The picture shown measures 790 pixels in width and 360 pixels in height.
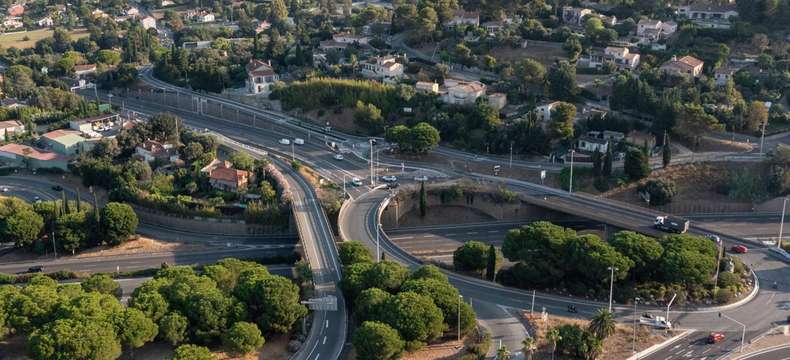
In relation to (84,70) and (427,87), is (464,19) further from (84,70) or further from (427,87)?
(84,70)

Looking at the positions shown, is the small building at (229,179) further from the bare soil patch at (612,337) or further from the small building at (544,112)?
the bare soil patch at (612,337)

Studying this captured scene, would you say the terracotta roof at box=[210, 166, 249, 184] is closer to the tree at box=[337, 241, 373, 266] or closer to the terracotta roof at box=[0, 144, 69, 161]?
the tree at box=[337, 241, 373, 266]

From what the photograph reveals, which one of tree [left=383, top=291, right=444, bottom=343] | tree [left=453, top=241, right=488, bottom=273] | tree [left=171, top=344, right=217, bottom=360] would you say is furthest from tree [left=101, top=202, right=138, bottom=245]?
tree [left=383, top=291, right=444, bottom=343]

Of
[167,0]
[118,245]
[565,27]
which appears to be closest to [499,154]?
[565,27]

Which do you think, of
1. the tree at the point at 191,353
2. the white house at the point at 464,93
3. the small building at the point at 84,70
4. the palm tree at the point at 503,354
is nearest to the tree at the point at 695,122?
the white house at the point at 464,93

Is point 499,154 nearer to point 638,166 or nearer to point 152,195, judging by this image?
point 638,166

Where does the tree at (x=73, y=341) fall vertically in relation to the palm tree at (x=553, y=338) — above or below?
above

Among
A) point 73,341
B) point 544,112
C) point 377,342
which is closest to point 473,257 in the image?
point 377,342
